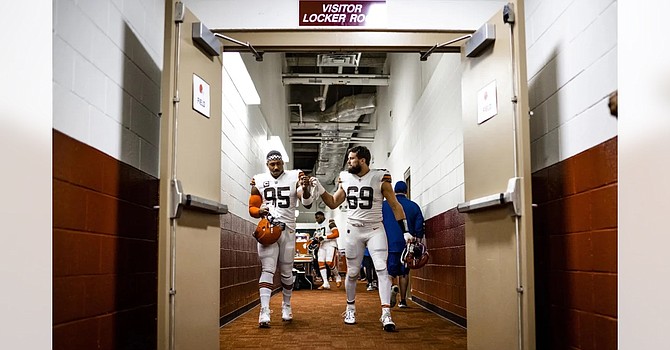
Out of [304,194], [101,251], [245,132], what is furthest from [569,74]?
[245,132]

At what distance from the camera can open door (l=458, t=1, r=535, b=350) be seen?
366 cm

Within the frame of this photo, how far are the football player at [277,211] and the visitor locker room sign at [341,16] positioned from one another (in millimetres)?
1983

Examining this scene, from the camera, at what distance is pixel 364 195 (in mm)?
6211

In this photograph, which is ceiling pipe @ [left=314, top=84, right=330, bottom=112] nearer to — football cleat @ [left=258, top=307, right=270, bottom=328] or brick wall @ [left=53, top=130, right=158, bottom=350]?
football cleat @ [left=258, top=307, right=270, bottom=328]

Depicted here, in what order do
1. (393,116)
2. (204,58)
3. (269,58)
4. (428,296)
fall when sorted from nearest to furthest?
(204,58)
(428,296)
(269,58)
(393,116)

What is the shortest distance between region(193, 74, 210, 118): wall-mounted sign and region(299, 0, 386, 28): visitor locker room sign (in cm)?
88

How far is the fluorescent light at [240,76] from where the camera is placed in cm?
722

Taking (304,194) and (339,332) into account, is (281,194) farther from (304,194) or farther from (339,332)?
(339,332)

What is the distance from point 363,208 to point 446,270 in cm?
179

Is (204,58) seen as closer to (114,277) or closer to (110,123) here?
(110,123)

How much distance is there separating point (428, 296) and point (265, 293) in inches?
118

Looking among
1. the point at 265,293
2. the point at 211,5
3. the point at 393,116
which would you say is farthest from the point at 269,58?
the point at 211,5

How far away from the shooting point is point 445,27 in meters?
4.66
